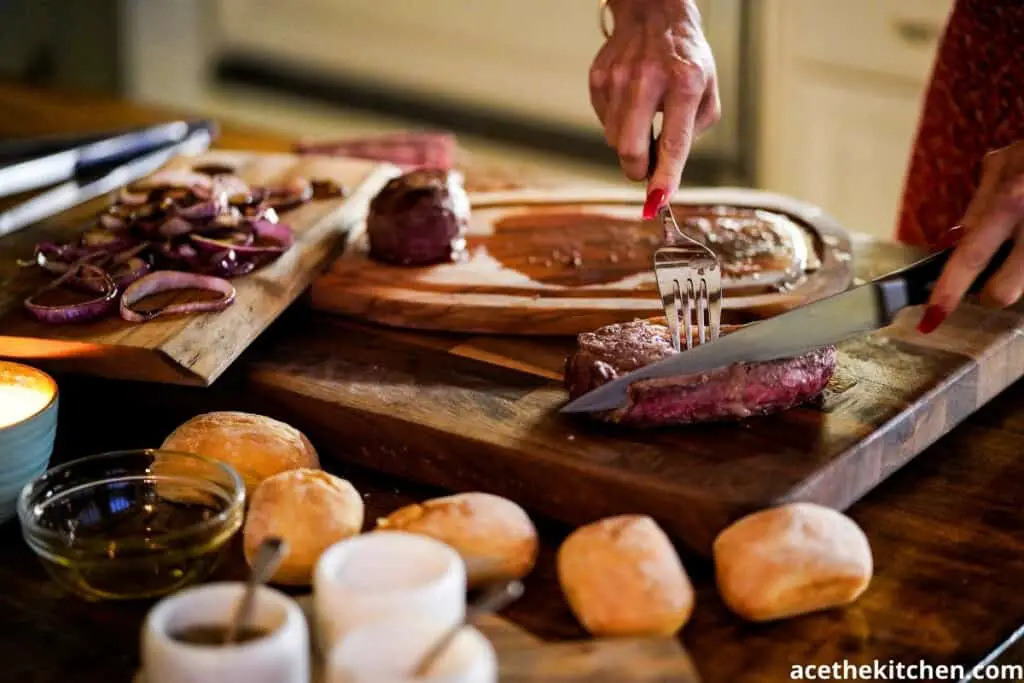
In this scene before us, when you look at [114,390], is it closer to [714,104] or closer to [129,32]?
[714,104]

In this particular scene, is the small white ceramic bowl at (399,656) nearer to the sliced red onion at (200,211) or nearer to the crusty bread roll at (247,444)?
the crusty bread roll at (247,444)

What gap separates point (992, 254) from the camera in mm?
1691

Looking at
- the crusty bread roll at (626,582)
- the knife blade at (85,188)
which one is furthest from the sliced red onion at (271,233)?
the crusty bread roll at (626,582)

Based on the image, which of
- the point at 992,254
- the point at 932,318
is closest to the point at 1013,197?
the point at 992,254

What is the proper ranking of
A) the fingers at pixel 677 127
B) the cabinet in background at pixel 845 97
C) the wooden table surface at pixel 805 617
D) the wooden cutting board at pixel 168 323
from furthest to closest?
the cabinet in background at pixel 845 97 → the fingers at pixel 677 127 → the wooden cutting board at pixel 168 323 → the wooden table surface at pixel 805 617

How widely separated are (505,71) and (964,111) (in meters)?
2.63

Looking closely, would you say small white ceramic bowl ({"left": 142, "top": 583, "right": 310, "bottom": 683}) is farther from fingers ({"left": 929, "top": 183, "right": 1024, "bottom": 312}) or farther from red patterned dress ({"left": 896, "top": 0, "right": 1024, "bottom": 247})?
red patterned dress ({"left": 896, "top": 0, "right": 1024, "bottom": 247})

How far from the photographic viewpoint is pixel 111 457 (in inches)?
65.0

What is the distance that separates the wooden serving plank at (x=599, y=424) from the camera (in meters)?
1.61

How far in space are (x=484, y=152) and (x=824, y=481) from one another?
11.1ft

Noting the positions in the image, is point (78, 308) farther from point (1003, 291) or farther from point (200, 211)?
point (1003, 291)

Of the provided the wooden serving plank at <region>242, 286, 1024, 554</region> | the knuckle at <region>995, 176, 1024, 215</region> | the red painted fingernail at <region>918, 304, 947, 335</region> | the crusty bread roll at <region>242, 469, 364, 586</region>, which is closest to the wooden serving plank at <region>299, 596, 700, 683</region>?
the crusty bread roll at <region>242, 469, 364, 586</region>

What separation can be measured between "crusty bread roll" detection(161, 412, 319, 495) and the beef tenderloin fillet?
1.74 ft

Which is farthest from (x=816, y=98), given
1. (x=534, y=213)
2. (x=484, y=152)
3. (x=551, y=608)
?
(x=551, y=608)
